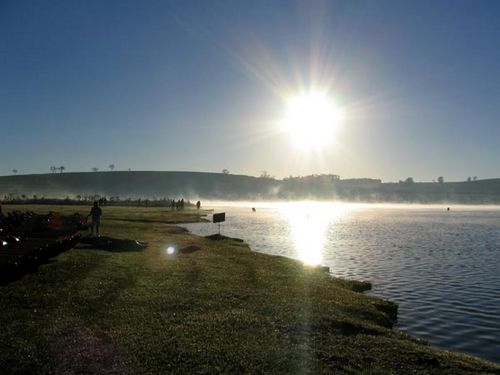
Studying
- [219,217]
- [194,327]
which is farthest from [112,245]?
[219,217]

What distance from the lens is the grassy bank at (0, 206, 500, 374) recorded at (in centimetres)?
1351

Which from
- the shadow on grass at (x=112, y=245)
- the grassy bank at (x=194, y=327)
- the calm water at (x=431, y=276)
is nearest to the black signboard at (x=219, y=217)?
the calm water at (x=431, y=276)

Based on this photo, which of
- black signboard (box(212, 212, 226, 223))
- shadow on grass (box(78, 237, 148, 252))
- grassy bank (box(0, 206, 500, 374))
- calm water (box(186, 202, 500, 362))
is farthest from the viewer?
black signboard (box(212, 212, 226, 223))

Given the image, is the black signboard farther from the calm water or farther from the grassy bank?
the grassy bank

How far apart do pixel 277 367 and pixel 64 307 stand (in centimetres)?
975

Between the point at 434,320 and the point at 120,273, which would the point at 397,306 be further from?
the point at 120,273

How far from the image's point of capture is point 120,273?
25.9m

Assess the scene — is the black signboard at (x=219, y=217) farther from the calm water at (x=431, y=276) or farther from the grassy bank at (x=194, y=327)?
the grassy bank at (x=194, y=327)

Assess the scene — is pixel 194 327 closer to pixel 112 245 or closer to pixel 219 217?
pixel 112 245

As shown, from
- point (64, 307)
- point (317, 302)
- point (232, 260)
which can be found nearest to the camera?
point (64, 307)

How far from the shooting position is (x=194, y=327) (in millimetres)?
16719

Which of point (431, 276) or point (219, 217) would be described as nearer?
point (431, 276)

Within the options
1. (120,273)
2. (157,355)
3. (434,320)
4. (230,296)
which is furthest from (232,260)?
(157,355)

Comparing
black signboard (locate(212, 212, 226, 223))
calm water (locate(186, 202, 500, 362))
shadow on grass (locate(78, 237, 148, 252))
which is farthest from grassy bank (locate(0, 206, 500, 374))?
black signboard (locate(212, 212, 226, 223))
